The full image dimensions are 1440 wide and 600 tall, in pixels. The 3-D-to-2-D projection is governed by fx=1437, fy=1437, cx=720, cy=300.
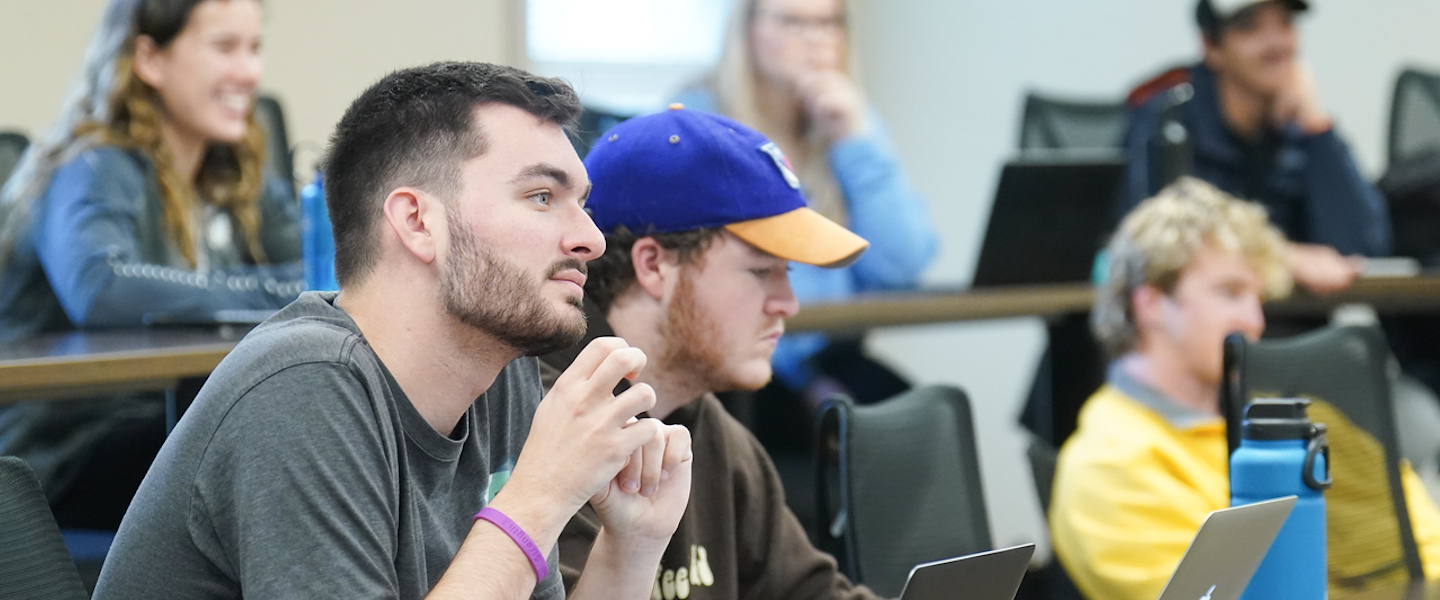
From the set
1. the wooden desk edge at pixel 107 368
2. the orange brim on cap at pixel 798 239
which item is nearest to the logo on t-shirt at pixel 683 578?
the orange brim on cap at pixel 798 239

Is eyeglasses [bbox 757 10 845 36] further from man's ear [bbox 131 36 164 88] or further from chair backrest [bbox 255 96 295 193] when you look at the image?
man's ear [bbox 131 36 164 88]

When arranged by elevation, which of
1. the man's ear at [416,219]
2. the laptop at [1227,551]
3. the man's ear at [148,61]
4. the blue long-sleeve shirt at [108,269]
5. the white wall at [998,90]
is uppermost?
the man's ear at [416,219]

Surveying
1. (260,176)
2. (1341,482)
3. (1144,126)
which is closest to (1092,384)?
(1144,126)

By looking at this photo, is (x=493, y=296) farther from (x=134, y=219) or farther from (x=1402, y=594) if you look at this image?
(x=134, y=219)

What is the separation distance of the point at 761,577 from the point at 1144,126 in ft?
7.53

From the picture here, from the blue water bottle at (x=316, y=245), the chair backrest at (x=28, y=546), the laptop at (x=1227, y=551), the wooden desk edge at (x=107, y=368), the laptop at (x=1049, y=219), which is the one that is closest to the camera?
the chair backrest at (x=28, y=546)

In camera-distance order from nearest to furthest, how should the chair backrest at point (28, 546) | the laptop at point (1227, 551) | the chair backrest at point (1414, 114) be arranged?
the chair backrest at point (28, 546), the laptop at point (1227, 551), the chair backrest at point (1414, 114)

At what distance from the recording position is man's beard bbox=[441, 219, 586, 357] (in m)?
1.01

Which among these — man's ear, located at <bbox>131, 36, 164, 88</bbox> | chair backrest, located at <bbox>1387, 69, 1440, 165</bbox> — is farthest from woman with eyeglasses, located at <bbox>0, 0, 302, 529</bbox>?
chair backrest, located at <bbox>1387, 69, 1440, 165</bbox>

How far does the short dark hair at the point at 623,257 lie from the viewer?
1424 mm

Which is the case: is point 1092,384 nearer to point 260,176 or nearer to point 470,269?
point 260,176

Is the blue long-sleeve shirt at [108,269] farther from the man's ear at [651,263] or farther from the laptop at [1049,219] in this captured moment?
the laptop at [1049,219]

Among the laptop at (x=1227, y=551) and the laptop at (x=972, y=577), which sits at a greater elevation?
the laptop at (x=972, y=577)

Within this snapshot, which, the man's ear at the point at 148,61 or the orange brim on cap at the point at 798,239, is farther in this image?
the man's ear at the point at 148,61
